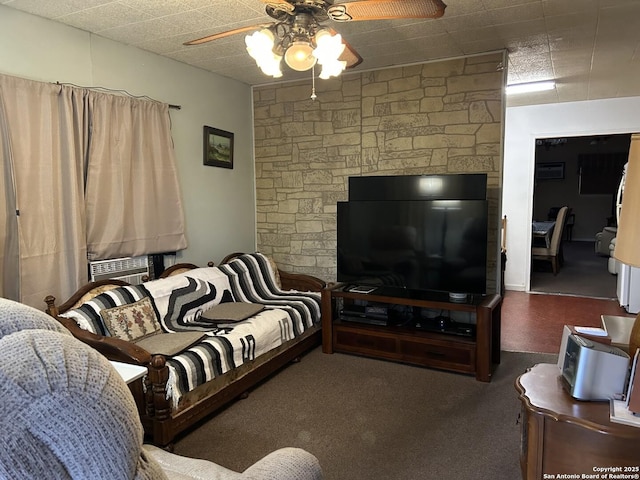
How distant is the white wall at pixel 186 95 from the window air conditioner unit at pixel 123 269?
0.40 metres

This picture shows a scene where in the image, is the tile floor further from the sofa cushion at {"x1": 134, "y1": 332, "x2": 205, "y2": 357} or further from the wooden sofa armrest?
the wooden sofa armrest

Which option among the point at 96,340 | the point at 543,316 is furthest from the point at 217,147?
the point at 543,316

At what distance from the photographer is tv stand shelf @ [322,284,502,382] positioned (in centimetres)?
336

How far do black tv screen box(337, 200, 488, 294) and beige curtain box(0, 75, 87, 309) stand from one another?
2.10 metres

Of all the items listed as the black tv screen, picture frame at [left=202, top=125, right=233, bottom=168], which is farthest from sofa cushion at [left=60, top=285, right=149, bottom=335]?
the black tv screen

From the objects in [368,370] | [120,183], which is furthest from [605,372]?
[120,183]

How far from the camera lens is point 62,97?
300 centimetres

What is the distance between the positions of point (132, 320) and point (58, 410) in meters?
2.42

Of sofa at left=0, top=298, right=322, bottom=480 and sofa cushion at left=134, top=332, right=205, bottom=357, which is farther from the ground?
sofa at left=0, top=298, right=322, bottom=480

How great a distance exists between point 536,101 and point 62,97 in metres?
5.52

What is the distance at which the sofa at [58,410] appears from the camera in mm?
728

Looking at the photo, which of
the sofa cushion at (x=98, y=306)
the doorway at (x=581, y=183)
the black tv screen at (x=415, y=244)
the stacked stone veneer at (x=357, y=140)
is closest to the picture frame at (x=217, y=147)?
the stacked stone veneer at (x=357, y=140)

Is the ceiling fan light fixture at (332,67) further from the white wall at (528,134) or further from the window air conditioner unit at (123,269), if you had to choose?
the white wall at (528,134)

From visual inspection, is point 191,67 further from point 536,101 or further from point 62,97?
point 536,101
